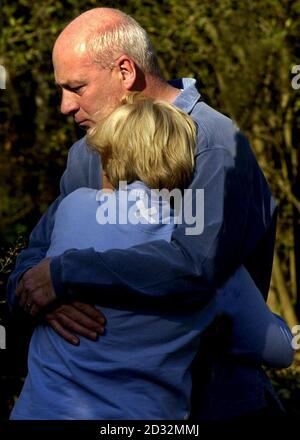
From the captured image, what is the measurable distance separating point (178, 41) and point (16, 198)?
7.11 ft

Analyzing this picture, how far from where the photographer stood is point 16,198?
10.8 m

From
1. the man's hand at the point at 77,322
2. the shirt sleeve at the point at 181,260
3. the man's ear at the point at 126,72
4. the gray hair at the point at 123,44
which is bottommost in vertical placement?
the man's hand at the point at 77,322

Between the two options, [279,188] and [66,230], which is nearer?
[66,230]

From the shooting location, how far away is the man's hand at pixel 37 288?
142 inches

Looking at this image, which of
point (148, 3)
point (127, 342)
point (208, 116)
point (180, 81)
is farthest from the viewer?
point (148, 3)

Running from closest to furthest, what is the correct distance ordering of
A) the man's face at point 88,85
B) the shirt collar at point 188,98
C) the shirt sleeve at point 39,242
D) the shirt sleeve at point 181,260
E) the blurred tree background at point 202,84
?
1. the shirt sleeve at point 181,260
2. the shirt sleeve at point 39,242
3. the shirt collar at point 188,98
4. the man's face at point 88,85
5. the blurred tree background at point 202,84

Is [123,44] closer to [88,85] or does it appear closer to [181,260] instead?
[88,85]

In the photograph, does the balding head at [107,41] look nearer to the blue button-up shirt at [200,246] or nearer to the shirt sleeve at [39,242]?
the blue button-up shirt at [200,246]

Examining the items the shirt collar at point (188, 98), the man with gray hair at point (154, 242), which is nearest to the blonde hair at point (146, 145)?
the man with gray hair at point (154, 242)

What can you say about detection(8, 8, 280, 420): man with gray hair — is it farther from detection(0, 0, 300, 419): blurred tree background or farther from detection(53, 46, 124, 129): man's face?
detection(0, 0, 300, 419): blurred tree background

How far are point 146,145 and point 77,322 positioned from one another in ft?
1.77

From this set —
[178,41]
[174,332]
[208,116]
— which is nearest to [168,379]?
[174,332]

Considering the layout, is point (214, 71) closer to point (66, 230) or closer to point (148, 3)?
point (148, 3)

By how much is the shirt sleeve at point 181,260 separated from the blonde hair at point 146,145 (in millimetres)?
96
